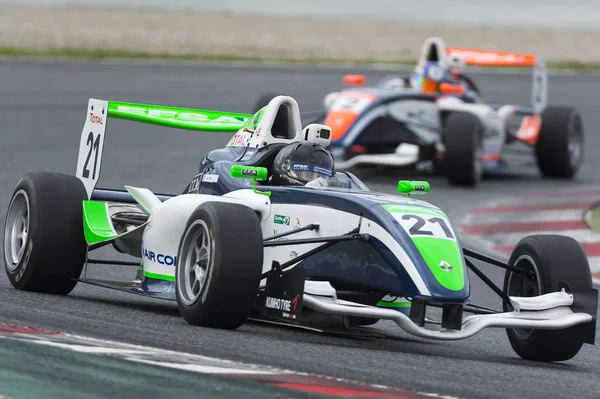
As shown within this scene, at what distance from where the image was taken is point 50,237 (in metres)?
8.30

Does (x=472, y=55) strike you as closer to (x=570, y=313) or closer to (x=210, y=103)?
(x=210, y=103)

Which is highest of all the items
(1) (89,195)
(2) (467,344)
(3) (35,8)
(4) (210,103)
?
(3) (35,8)

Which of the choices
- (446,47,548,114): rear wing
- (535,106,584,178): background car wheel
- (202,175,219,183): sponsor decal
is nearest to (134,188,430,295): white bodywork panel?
(202,175,219,183): sponsor decal

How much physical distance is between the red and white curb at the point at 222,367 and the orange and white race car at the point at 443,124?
419 inches

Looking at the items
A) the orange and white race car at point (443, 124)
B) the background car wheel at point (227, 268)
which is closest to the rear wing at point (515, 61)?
the orange and white race car at point (443, 124)

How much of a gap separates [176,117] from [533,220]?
21.4 ft

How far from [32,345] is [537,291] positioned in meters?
3.11

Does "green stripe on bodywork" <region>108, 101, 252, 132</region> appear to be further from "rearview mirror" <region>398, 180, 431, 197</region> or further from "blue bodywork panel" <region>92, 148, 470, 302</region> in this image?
"rearview mirror" <region>398, 180, 431, 197</region>

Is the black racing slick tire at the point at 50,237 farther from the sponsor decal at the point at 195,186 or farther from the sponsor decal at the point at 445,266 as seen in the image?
the sponsor decal at the point at 445,266

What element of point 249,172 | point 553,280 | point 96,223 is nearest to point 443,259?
point 553,280

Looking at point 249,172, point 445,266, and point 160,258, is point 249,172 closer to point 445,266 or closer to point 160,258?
point 160,258

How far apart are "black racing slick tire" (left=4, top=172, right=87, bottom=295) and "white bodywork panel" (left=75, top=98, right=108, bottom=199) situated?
45cm

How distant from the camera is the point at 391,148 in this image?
56.9ft

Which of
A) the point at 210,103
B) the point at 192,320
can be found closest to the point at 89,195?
the point at 192,320
